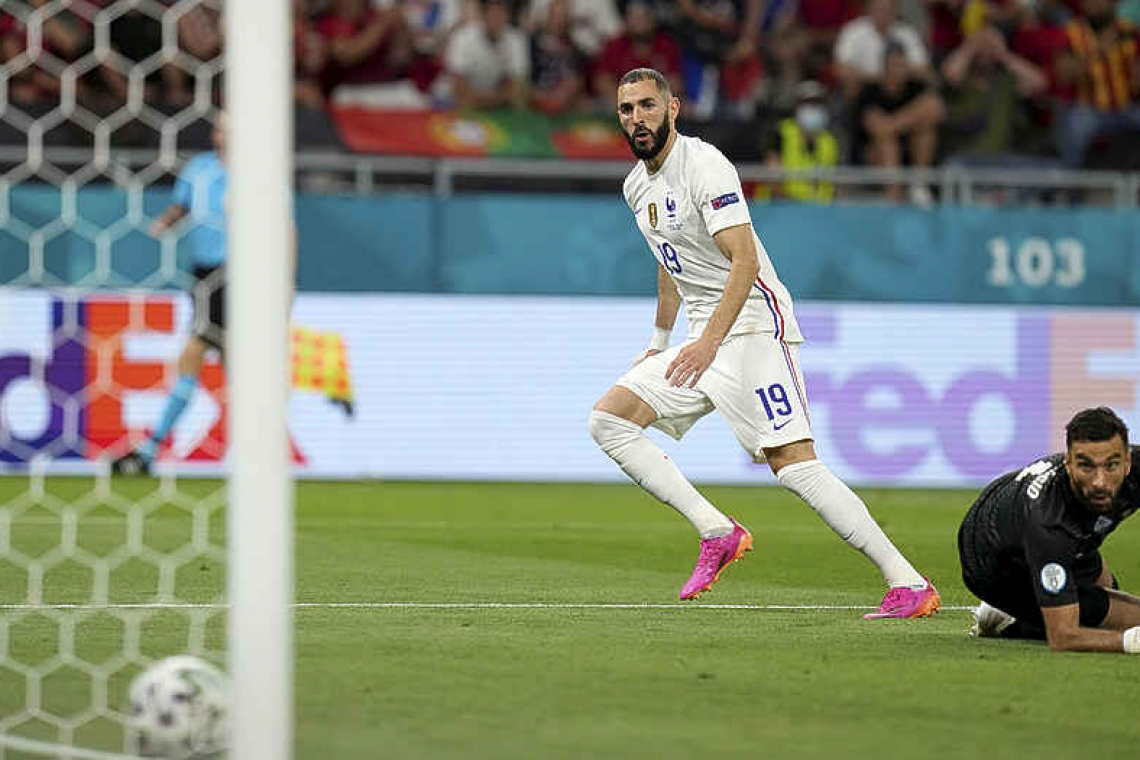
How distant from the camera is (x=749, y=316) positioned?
7094 millimetres

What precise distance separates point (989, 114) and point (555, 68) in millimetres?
3432

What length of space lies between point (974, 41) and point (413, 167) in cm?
526

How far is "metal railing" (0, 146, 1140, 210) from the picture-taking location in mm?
13656

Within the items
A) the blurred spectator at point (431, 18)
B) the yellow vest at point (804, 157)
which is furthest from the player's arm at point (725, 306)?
the blurred spectator at point (431, 18)

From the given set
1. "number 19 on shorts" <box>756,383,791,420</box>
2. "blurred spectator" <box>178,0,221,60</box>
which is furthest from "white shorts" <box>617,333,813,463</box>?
"blurred spectator" <box>178,0,221,60</box>

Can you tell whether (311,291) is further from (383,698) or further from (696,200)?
(383,698)

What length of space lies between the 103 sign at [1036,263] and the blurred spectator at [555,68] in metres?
3.34

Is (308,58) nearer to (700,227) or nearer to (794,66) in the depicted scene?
(794,66)

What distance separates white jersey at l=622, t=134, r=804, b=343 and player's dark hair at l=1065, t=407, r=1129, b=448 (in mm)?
1574

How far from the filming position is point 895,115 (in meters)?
15.6

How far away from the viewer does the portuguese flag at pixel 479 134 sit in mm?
14617

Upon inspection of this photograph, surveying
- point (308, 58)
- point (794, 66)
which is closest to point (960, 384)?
point (794, 66)

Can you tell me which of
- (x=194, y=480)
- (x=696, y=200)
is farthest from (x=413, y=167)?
(x=696, y=200)

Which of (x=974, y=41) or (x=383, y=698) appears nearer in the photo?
(x=383, y=698)
